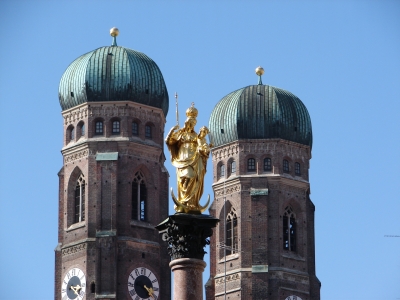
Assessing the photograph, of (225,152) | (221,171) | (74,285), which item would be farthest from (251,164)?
(74,285)

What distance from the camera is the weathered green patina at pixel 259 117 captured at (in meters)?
109

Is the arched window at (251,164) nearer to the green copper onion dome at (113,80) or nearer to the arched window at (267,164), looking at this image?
the arched window at (267,164)

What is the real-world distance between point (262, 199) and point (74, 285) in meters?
13.3

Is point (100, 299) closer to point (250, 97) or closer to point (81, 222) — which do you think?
point (81, 222)

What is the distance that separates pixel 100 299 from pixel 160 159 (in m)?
9.73

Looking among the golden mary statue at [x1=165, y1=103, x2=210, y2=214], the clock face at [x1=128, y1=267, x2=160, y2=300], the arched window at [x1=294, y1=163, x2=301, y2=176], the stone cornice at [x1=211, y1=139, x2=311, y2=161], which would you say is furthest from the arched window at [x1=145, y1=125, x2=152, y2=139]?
the golden mary statue at [x1=165, y1=103, x2=210, y2=214]

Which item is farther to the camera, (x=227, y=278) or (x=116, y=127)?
(x=227, y=278)

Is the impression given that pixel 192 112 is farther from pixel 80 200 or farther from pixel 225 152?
pixel 225 152

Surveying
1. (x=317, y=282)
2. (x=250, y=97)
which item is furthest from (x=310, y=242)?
(x=250, y=97)

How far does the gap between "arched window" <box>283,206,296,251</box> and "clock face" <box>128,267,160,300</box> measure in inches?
403

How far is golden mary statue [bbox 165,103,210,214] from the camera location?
51.2m

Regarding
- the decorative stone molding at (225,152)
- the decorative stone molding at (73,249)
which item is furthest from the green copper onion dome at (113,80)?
the decorative stone molding at (73,249)

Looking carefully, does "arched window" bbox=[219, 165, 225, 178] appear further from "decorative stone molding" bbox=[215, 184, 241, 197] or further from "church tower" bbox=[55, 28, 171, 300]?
"church tower" bbox=[55, 28, 171, 300]

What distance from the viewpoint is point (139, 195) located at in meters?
104
